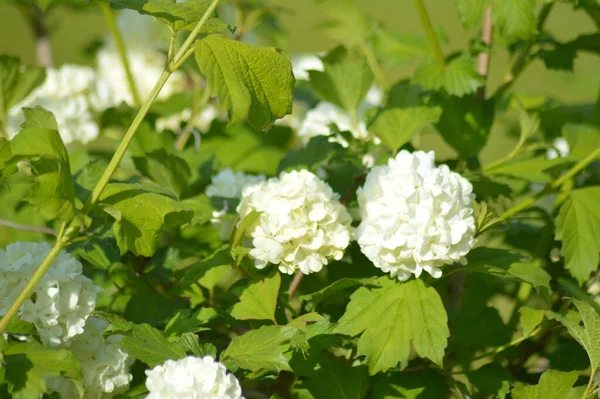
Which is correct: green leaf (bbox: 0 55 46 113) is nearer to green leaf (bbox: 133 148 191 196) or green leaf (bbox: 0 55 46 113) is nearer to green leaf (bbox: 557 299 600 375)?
green leaf (bbox: 133 148 191 196)

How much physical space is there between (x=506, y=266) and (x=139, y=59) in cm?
153

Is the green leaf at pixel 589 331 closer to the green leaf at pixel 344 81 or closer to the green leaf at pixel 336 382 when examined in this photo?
the green leaf at pixel 336 382

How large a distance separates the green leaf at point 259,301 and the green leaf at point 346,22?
0.94 metres

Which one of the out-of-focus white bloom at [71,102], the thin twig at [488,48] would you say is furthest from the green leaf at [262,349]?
the out-of-focus white bloom at [71,102]

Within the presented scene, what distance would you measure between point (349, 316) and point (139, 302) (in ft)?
1.15

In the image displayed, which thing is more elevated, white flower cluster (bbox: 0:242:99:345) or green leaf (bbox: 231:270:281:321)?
white flower cluster (bbox: 0:242:99:345)

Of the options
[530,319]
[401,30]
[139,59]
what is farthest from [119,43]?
[401,30]

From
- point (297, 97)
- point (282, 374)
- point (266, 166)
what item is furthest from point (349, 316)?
point (297, 97)

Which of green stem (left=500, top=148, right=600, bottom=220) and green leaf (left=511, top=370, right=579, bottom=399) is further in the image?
green stem (left=500, top=148, right=600, bottom=220)

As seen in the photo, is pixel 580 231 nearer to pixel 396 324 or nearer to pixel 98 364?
pixel 396 324

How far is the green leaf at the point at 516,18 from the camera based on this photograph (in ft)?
4.60

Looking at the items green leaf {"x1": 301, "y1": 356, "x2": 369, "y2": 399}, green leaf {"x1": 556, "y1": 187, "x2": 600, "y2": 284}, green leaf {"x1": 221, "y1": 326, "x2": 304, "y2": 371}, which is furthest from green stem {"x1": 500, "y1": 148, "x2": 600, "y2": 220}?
green leaf {"x1": 221, "y1": 326, "x2": 304, "y2": 371}

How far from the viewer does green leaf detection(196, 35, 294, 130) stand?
3.39 feet

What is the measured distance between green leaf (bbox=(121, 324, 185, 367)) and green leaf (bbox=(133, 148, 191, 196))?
0.40 m
